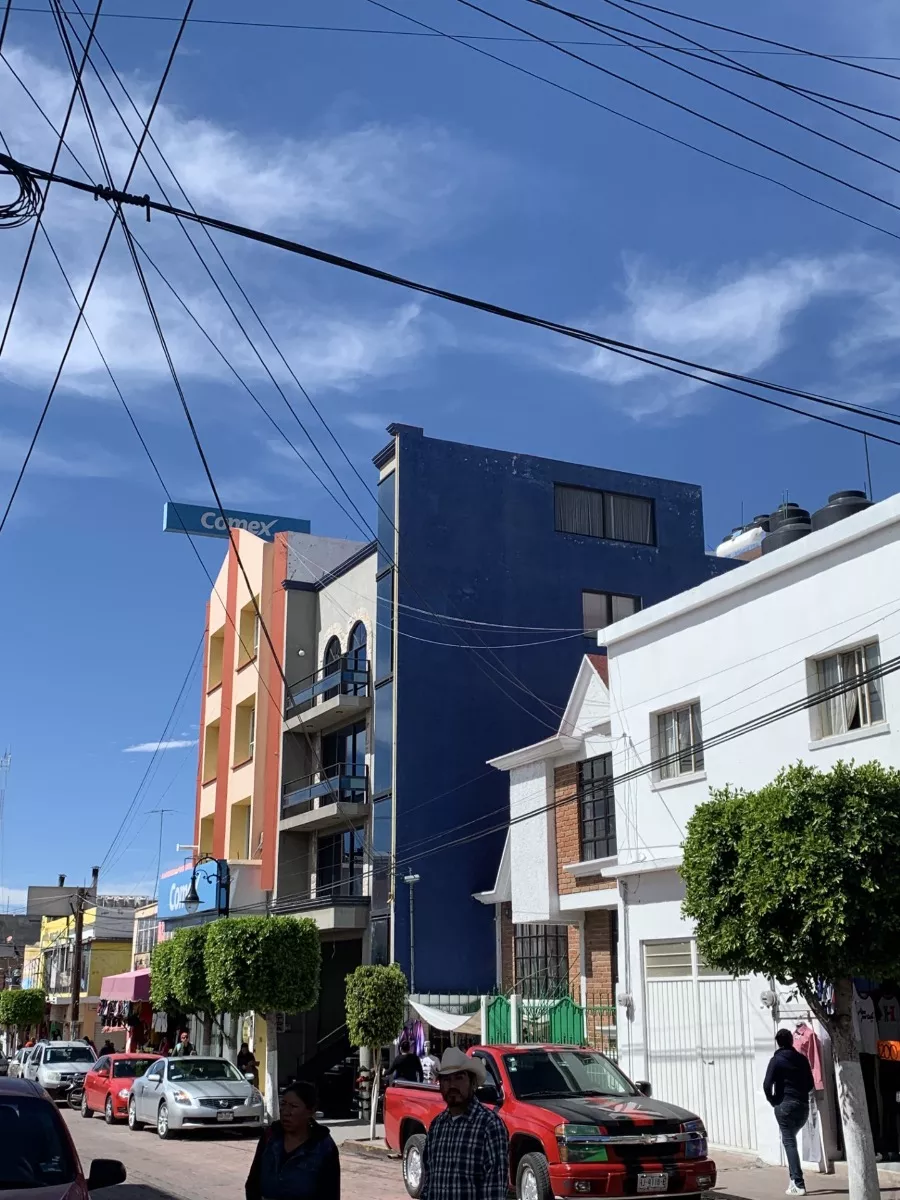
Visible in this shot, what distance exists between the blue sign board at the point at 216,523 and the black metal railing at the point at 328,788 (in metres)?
7.89

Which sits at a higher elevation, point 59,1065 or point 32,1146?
point 32,1146

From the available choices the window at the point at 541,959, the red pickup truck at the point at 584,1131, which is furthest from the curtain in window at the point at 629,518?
the red pickup truck at the point at 584,1131

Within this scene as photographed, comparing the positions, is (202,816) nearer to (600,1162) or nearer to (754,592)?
(754,592)

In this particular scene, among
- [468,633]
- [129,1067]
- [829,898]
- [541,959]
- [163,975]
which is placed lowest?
[129,1067]

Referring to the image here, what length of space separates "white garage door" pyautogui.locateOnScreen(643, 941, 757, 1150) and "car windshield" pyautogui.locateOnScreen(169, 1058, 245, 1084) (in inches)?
360

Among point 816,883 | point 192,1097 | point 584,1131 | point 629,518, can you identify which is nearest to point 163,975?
point 192,1097

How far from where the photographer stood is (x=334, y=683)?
3253 centimetres

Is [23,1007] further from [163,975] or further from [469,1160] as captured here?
[469,1160]

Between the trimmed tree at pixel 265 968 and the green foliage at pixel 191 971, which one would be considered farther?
the green foliage at pixel 191 971

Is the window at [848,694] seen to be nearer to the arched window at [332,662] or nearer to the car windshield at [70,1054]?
the arched window at [332,662]

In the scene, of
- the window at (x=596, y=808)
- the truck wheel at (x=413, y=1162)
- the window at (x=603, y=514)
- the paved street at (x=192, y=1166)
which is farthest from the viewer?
the window at (x=603, y=514)

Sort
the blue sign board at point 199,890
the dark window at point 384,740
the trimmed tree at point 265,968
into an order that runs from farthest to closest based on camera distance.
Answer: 1. the blue sign board at point 199,890
2. the dark window at point 384,740
3. the trimmed tree at point 265,968

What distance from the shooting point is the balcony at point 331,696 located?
32.2 metres

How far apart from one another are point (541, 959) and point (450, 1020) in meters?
3.28
